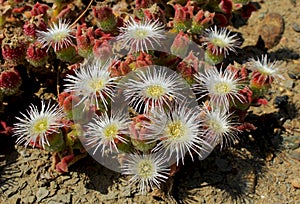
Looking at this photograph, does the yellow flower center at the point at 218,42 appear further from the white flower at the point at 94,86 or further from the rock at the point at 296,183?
the rock at the point at 296,183

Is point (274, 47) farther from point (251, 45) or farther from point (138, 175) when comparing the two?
point (138, 175)

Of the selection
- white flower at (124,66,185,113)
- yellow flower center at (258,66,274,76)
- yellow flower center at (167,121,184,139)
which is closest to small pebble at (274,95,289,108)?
yellow flower center at (258,66,274,76)

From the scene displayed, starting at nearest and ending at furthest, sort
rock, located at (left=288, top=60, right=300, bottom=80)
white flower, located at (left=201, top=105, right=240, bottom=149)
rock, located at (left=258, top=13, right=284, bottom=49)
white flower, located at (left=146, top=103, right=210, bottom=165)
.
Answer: white flower, located at (left=146, top=103, right=210, bottom=165) → white flower, located at (left=201, top=105, right=240, bottom=149) → rock, located at (left=288, top=60, right=300, bottom=80) → rock, located at (left=258, top=13, right=284, bottom=49)

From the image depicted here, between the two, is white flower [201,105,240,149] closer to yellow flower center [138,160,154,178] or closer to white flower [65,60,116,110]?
yellow flower center [138,160,154,178]

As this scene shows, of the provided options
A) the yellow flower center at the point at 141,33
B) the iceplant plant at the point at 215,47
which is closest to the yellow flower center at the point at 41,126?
the yellow flower center at the point at 141,33

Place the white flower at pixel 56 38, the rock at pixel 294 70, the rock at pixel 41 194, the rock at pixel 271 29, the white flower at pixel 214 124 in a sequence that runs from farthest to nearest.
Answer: the rock at pixel 271 29 → the rock at pixel 294 70 → the white flower at pixel 56 38 → the rock at pixel 41 194 → the white flower at pixel 214 124

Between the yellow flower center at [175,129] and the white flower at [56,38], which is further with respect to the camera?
the white flower at [56,38]
